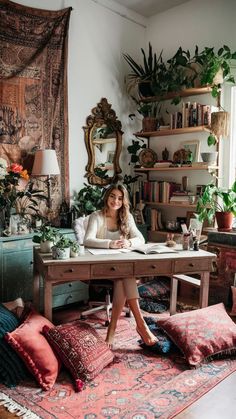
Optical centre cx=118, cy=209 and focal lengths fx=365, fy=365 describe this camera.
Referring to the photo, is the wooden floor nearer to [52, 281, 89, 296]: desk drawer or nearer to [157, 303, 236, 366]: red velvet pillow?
[157, 303, 236, 366]: red velvet pillow

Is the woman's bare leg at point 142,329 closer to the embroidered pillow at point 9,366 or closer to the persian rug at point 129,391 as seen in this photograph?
the persian rug at point 129,391

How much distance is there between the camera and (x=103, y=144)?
4414 millimetres

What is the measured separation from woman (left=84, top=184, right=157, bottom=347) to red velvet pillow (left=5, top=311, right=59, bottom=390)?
1.92 ft

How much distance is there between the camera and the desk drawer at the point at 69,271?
2424 millimetres

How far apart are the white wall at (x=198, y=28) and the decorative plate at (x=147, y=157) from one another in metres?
0.53

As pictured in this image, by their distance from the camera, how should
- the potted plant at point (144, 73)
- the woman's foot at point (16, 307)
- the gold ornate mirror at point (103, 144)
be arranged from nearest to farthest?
1. the woman's foot at point (16, 307)
2. the gold ornate mirror at point (103, 144)
3. the potted plant at point (144, 73)

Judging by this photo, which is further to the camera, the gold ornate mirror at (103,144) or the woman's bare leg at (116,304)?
the gold ornate mirror at (103,144)

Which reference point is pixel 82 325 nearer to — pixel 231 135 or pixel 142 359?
pixel 142 359

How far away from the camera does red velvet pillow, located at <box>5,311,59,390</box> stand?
7.26 ft

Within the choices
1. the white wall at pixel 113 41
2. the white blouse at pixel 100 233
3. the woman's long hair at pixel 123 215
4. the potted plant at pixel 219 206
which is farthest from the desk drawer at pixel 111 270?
the white wall at pixel 113 41

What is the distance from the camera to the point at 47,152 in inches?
139

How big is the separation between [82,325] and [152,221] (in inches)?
85.9

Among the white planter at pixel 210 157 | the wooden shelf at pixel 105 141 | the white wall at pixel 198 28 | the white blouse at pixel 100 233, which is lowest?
the white blouse at pixel 100 233

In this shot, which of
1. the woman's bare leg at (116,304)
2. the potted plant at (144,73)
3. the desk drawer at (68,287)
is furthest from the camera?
the potted plant at (144,73)
